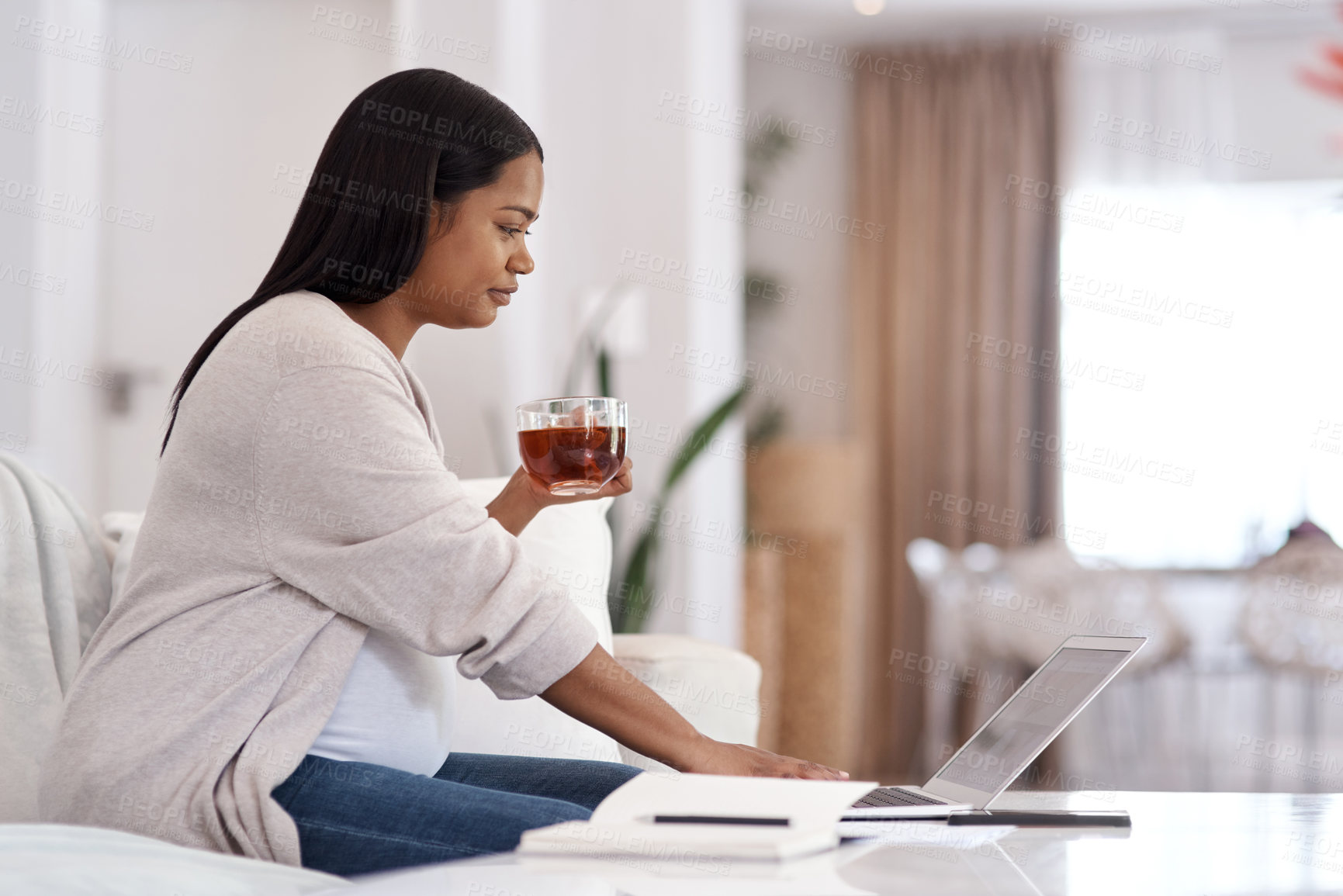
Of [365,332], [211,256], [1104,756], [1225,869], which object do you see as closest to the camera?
[1225,869]

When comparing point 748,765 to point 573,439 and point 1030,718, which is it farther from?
point 573,439

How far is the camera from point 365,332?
1175 millimetres

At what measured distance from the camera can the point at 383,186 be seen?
123 cm

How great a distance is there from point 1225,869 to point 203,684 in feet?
2.88

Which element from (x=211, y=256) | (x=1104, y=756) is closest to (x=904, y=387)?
(x=1104, y=756)

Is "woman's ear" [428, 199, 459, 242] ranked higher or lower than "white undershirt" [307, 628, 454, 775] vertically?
higher

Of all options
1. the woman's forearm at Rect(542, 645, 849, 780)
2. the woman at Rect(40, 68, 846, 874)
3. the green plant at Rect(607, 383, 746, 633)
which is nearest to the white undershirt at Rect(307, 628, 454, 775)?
the woman at Rect(40, 68, 846, 874)

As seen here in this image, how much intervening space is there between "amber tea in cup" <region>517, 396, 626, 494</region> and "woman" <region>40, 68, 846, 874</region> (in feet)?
0.49

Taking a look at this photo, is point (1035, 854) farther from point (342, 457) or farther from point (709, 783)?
point (342, 457)

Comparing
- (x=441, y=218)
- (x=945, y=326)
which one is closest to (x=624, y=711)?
(x=441, y=218)

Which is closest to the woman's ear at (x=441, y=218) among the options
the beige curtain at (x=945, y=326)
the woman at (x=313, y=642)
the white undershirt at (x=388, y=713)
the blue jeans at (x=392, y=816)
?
the woman at (x=313, y=642)

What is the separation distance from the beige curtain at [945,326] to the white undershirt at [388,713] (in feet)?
13.1

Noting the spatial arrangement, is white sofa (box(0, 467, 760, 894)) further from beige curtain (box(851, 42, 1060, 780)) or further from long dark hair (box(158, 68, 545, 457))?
beige curtain (box(851, 42, 1060, 780))

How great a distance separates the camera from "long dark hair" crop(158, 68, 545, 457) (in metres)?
1.23
